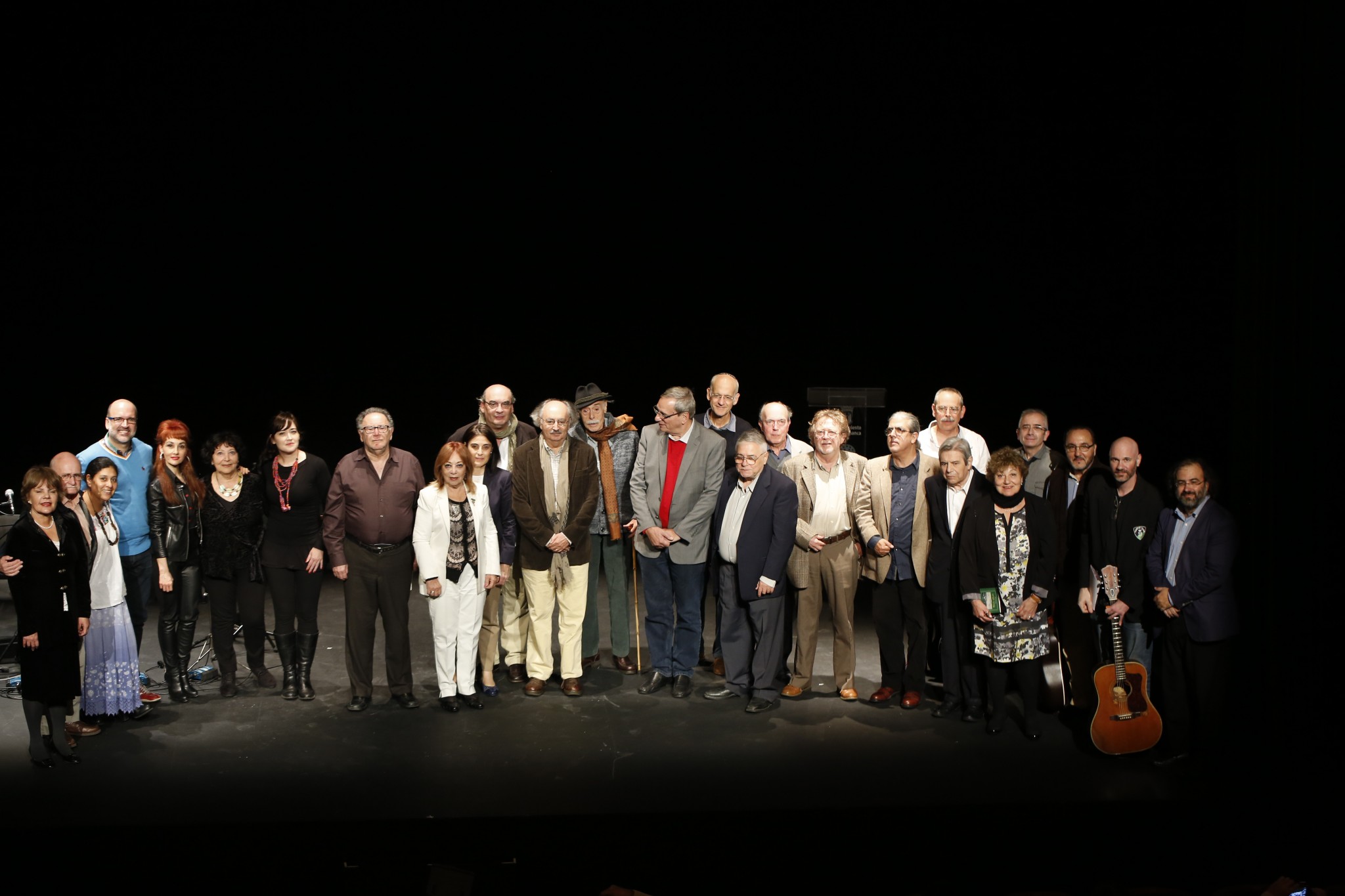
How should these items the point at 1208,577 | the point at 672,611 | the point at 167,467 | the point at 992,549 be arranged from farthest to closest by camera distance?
the point at 672,611 < the point at 167,467 < the point at 992,549 < the point at 1208,577

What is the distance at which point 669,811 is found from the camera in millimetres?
3354

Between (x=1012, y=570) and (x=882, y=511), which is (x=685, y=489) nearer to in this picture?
(x=882, y=511)

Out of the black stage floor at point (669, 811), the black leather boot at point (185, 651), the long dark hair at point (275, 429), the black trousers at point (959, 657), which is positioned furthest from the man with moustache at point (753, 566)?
the black leather boot at point (185, 651)

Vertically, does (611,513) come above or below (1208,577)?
above

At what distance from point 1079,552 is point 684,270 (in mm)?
3516

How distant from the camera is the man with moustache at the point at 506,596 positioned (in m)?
4.57

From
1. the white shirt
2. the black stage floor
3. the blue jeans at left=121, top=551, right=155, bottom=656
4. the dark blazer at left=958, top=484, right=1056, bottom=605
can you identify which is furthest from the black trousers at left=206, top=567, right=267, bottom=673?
the white shirt

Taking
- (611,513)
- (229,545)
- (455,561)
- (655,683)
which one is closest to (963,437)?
(611,513)

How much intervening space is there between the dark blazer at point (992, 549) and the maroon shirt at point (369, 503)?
233cm

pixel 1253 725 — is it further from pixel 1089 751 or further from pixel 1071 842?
pixel 1071 842

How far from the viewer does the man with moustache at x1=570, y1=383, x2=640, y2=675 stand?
15.4 ft

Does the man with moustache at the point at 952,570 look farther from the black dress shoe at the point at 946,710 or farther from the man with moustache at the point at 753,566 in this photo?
the man with moustache at the point at 753,566

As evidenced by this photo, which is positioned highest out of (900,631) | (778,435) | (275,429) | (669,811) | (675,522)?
(275,429)

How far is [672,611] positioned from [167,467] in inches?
91.6
